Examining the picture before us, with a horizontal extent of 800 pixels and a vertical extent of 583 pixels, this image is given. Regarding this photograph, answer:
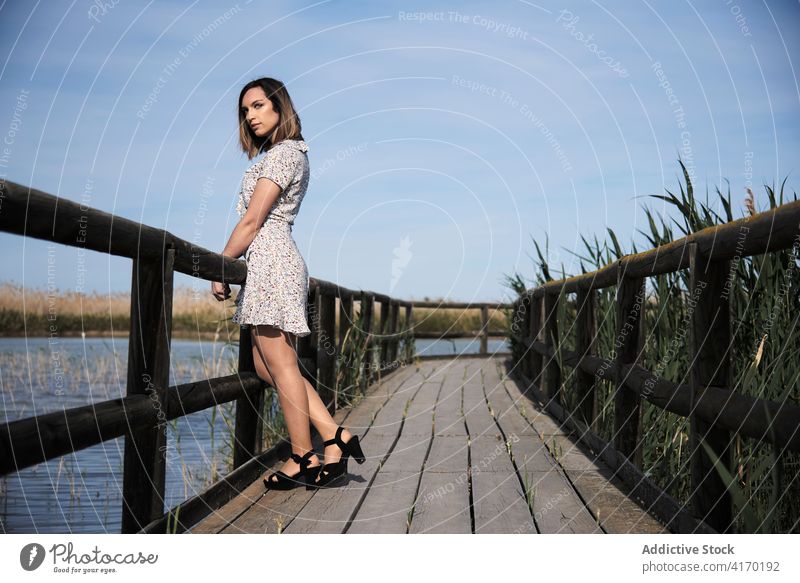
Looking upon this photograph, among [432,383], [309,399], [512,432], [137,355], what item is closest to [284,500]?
[309,399]

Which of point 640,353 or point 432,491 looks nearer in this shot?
point 432,491

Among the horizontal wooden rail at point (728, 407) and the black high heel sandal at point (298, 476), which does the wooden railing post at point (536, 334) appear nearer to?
the horizontal wooden rail at point (728, 407)

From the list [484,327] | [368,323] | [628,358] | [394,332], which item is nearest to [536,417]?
[628,358]

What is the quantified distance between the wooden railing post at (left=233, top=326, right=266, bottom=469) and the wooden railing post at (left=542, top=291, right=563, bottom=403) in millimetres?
2686

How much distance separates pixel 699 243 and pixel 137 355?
1.85 meters

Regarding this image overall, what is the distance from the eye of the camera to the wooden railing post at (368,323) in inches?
323

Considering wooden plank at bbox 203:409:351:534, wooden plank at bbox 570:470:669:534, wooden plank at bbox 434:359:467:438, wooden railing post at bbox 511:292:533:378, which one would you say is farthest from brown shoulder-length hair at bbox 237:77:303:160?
wooden railing post at bbox 511:292:533:378

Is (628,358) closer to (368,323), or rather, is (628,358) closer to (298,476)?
(298,476)

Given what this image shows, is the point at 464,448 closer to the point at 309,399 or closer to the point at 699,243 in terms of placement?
the point at 309,399

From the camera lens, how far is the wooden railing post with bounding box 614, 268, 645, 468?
4.01 m

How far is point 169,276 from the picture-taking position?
289 centimetres

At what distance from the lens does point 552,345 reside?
22.5 feet

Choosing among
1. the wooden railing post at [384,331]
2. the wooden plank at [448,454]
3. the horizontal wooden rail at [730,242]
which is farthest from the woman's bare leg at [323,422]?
the wooden railing post at [384,331]

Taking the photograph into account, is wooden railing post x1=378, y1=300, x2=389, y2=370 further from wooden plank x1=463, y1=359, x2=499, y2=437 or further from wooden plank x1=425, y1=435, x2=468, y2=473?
wooden plank x1=425, y1=435, x2=468, y2=473
